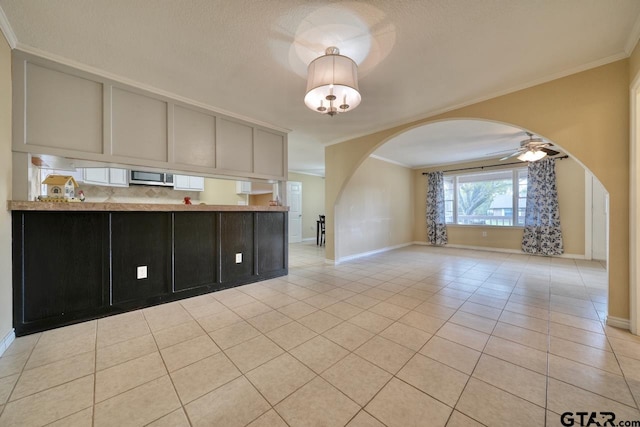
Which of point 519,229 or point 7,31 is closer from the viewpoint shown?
point 7,31

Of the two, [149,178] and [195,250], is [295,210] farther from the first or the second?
[195,250]

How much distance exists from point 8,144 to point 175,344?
2114mm

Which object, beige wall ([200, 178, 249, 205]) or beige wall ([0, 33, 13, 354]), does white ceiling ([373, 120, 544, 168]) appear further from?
beige wall ([0, 33, 13, 354])

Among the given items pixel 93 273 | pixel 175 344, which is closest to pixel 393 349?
pixel 175 344

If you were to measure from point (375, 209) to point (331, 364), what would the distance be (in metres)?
4.85

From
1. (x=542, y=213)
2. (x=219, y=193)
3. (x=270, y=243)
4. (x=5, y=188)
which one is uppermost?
(x=219, y=193)

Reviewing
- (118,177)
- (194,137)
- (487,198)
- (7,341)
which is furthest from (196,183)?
(487,198)

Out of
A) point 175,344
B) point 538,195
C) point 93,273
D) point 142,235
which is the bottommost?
point 175,344

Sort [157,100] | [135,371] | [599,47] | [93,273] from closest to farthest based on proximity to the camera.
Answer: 1. [135,371]
2. [599,47]
3. [93,273]
4. [157,100]

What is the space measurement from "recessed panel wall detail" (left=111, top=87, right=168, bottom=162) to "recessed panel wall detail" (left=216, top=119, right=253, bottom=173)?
0.66m

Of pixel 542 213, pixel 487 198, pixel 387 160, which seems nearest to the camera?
pixel 542 213

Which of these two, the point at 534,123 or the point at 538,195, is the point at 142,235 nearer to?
the point at 534,123

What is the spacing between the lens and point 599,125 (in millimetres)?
2145

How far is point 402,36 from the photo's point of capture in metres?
1.85
